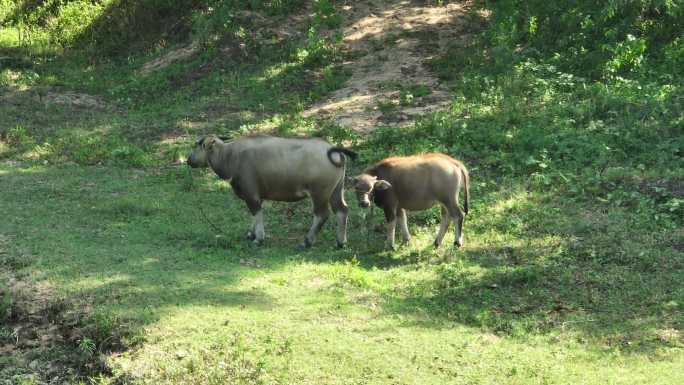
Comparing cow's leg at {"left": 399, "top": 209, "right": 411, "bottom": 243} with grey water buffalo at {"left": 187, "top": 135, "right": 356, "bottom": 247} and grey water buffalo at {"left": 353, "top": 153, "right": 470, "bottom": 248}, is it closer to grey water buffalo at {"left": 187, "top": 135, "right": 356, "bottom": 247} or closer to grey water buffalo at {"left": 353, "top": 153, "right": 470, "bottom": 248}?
grey water buffalo at {"left": 353, "top": 153, "right": 470, "bottom": 248}

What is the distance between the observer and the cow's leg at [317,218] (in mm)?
12695

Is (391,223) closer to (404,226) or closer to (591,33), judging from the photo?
(404,226)

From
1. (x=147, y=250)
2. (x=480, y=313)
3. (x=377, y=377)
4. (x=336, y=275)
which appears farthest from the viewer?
(x=147, y=250)

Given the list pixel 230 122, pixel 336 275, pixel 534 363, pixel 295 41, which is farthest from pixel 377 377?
pixel 295 41

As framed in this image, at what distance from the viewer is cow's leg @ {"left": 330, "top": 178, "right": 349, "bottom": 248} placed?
12750mm

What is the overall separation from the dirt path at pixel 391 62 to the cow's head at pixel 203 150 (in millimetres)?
4768

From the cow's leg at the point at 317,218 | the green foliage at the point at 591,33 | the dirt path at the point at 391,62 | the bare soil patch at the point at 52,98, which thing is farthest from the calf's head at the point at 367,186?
the bare soil patch at the point at 52,98

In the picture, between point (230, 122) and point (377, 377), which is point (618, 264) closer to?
point (377, 377)

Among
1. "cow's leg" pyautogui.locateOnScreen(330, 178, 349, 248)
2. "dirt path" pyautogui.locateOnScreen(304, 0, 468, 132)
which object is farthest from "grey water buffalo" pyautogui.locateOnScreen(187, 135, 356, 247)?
"dirt path" pyautogui.locateOnScreen(304, 0, 468, 132)

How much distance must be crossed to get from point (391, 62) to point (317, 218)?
946cm

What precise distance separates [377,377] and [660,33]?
13.7 m

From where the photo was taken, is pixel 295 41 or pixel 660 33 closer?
pixel 660 33

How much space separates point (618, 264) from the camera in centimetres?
1155

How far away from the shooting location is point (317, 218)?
12.7 meters
